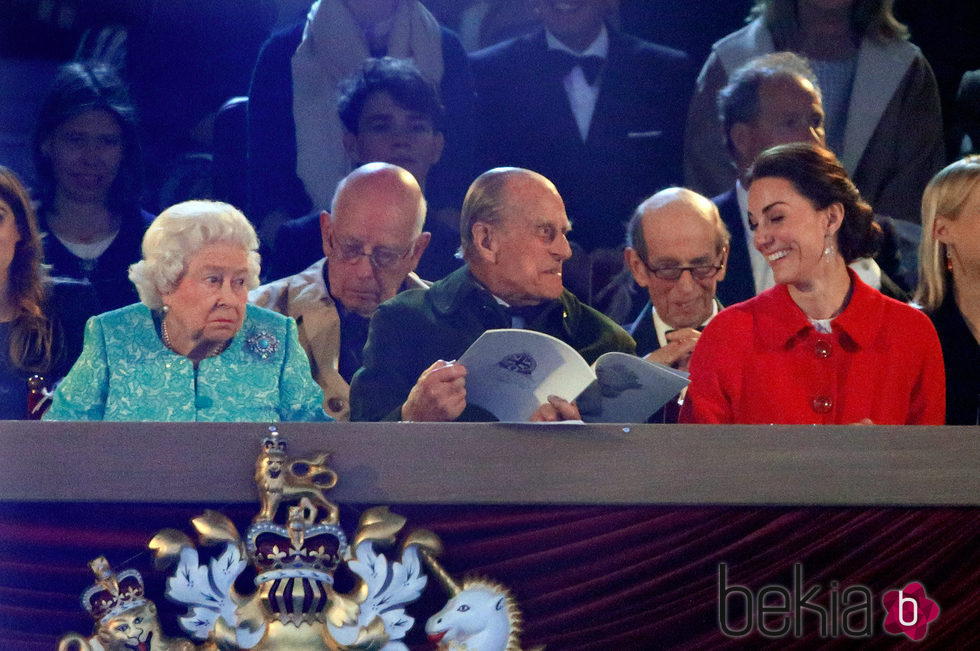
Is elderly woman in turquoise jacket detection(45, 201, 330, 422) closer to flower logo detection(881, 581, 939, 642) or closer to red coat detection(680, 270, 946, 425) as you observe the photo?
red coat detection(680, 270, 946, 425)

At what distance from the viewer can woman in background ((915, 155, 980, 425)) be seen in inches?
112

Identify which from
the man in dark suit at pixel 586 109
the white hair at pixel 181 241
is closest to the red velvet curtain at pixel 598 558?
the white hair at pixel 181 241

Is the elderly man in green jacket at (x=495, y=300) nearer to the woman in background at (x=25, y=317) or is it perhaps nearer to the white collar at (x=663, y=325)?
the white collar at (x=663, y=325)

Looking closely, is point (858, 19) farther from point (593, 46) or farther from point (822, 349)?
point (822, 349)

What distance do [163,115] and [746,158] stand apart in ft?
4.84

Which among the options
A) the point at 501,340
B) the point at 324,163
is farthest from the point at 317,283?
the point at 501,340

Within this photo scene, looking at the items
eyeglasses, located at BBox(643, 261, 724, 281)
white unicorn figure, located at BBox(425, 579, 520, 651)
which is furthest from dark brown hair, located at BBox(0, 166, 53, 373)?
eyeglasses, located at BBox(643, 261, 724, 281)

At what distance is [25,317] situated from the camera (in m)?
2.79

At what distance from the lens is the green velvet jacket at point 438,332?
2559 mm

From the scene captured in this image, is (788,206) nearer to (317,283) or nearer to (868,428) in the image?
(868,428)

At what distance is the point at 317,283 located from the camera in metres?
2.96

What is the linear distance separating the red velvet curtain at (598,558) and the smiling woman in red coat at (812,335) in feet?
1.19

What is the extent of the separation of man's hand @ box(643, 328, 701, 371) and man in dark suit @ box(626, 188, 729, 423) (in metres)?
0.06

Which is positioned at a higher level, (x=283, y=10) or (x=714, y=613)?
(x=283, y=10)
